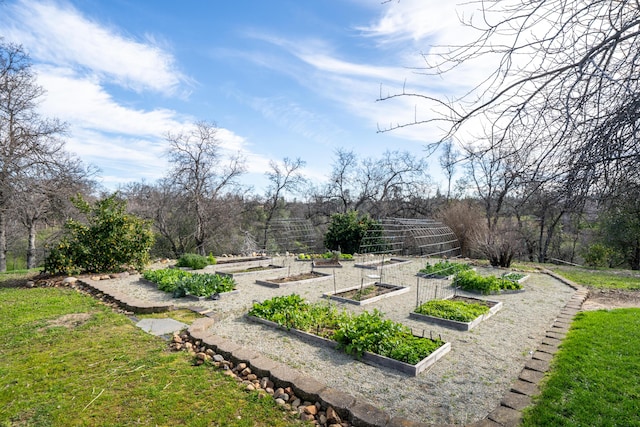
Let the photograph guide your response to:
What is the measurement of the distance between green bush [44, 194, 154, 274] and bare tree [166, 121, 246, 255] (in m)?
6.14

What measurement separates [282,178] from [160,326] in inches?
590

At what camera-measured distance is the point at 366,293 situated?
279 inches

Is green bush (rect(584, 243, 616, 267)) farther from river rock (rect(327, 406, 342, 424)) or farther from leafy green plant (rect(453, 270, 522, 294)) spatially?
river rock (rect(327, 406, 342, 424))

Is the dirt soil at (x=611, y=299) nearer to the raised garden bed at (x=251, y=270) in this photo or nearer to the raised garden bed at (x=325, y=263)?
the raised garden bed at (x=325, y=263)

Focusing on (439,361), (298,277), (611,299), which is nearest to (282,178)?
(298,277)

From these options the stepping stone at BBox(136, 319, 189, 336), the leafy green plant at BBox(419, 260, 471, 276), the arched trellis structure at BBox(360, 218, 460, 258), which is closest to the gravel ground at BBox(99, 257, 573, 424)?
the stepping stone at BBox(136, 319, 189, 336)

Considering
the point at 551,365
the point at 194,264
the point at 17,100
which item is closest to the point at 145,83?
the point at 194,264

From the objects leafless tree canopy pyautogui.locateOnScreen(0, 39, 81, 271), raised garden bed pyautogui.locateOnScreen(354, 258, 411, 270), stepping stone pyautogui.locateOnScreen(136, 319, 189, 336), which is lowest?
stepping stone pyautogui.locateOnScreen(136, 319, 189, 336)

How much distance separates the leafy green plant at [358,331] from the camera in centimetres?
380

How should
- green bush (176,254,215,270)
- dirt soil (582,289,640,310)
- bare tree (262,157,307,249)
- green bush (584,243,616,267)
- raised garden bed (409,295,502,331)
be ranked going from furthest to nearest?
bare tree (262,157,307,249) → green bush (584,243,616,267) → green bush (176,254,215,270) → dirt soil (582,289,640,310) → raised garden bed (409,295,502,331)

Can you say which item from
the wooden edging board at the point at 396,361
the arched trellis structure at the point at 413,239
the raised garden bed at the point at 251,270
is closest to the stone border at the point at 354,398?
the wooden edging board at the point at 396,361

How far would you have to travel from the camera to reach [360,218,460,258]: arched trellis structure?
1204 cm

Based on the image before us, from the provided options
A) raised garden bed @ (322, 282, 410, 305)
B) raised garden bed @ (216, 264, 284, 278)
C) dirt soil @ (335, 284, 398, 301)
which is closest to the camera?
raised garden bed @ (322, 282, 410, 305)

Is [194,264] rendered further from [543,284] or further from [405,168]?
[405,168]
